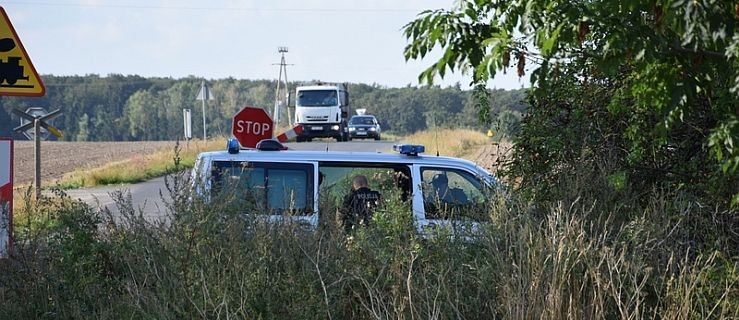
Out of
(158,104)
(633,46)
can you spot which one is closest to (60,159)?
(633,46)

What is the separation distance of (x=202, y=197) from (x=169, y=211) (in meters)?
0.33

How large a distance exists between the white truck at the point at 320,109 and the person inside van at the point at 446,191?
4000cm

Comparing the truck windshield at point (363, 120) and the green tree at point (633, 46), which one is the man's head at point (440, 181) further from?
the truck windshield at point (363, 120)

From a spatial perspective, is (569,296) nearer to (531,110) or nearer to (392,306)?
(392,306)

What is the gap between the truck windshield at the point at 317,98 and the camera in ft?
165

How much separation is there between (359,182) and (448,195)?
80 cm

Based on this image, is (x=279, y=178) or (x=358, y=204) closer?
(x=358, y=204)

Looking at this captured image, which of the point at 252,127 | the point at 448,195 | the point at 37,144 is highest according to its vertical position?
the point at 252,127

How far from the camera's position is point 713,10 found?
15.9 ft

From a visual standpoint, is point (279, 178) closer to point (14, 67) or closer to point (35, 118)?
point (14, 67)

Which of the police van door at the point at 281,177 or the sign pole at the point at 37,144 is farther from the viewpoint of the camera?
the sign pole at the point at 37,144

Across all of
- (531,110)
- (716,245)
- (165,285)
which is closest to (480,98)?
(531,110)

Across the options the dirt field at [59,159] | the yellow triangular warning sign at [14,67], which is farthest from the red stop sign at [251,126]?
the dirt field at [59,159]

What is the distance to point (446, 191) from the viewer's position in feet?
30.5
